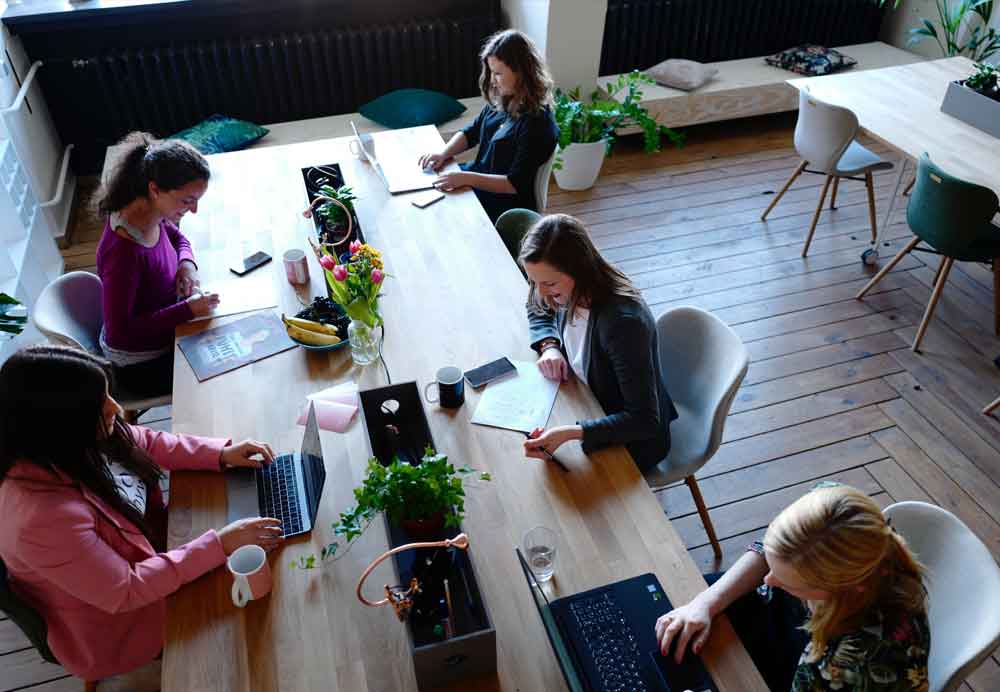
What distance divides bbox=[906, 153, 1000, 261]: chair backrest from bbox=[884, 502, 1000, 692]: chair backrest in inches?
80.9

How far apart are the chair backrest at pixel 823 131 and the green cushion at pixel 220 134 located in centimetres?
315

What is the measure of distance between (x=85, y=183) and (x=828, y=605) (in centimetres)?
487

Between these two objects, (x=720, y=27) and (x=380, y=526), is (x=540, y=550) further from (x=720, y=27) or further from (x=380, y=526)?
(x=720, y=27)

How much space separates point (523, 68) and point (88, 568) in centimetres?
246

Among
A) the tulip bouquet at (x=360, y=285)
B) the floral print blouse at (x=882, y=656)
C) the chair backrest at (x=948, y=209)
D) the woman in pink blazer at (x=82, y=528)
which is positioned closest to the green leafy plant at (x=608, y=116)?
the chair backrest at (x=948, y=209)

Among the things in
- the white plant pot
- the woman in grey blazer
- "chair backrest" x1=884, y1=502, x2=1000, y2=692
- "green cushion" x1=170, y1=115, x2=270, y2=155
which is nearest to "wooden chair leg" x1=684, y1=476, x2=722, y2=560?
the woman in grey blazer

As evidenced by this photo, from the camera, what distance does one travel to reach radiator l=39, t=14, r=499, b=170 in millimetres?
4453

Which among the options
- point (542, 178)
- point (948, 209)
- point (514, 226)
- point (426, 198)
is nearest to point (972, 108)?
point (948, 209)

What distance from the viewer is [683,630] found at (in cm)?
153

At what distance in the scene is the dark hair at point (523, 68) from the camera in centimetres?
309

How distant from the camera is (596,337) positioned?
6.91 ft

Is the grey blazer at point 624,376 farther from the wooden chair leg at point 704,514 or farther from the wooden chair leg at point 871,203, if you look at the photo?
the wooden chair leg at point 871,203

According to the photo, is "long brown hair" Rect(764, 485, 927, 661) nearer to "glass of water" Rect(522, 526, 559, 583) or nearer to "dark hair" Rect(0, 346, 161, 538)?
"glass of water" Rect(522, 526, 559, 583)

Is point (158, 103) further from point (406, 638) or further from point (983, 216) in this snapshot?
point (983, 216)
